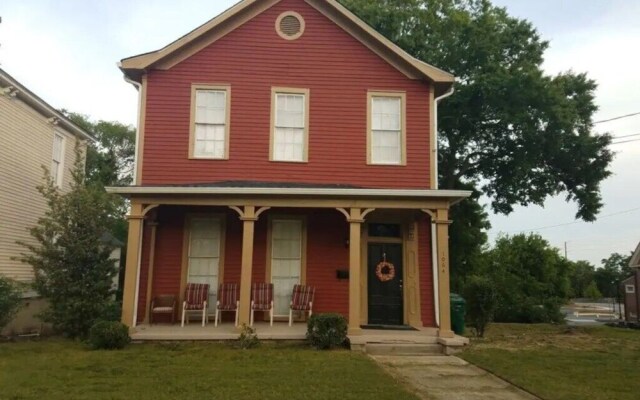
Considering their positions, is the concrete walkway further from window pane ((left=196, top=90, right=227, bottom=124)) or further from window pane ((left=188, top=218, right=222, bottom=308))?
window pane ((left=196, top=90, right=227, bottom=124))

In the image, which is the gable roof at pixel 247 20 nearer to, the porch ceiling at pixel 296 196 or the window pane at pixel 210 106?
the window pane at pixel 210 106

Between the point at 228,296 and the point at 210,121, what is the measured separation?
3.96 metres

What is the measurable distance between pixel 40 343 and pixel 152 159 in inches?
170

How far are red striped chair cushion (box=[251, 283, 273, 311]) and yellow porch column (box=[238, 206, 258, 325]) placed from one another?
1.03 m

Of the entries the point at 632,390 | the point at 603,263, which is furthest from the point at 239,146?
the point at 603,263

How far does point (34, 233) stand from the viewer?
10.6 m

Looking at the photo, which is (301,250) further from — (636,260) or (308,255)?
(636,260)

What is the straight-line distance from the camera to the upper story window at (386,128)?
480 inches

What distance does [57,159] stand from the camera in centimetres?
1557

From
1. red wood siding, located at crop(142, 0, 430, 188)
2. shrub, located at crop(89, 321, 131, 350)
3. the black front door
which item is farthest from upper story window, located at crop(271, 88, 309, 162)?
shrub, located at crop(89, 321, 131, 350)

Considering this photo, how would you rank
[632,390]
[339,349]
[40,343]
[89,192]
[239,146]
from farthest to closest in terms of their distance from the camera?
[239,146] < [89,192] < [40,343] < [339,349] < [632,390]

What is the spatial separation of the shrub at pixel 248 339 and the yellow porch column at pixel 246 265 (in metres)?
0.37

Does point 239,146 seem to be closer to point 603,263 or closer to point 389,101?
point 389,101

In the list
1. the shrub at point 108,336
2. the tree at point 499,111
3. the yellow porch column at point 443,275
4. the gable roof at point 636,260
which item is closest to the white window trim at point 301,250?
the yellow porch column at point 443,275
